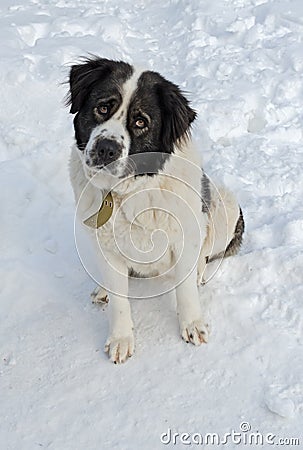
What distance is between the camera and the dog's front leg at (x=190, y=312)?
3086 mm

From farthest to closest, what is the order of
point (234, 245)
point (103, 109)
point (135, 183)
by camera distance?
1. point (234, 245)
2. point (135, 183)
3. point (103, 109)

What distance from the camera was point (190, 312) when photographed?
3139 millimetres

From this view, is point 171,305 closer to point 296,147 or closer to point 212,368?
point 212,368

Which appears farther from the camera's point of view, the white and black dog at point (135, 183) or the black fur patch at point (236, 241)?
the black fur patch at point (236, 241)

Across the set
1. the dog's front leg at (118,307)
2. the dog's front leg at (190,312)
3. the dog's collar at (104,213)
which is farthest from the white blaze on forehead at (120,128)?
the dog's front leg at (190,312)

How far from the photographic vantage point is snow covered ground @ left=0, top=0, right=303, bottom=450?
272 cm

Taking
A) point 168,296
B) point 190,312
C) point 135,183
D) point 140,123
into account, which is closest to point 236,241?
point 168,296

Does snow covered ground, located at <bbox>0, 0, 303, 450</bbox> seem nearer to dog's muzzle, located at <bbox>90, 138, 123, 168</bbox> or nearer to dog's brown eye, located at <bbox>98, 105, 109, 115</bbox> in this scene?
dog's muzzle, located at <bbox>90, 138, 123, 168</bbox>

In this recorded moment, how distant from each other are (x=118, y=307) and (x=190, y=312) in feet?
1.19

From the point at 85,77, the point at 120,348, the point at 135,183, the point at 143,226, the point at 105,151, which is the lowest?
the point at 120,348

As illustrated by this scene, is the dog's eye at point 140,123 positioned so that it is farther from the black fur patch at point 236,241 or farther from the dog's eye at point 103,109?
the black fur patch at point 236,241

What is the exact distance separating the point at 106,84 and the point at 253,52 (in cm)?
320

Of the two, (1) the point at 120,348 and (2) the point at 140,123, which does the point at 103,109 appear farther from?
(1) the point at 120,348

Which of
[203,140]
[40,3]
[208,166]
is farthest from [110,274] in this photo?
[40,3]
